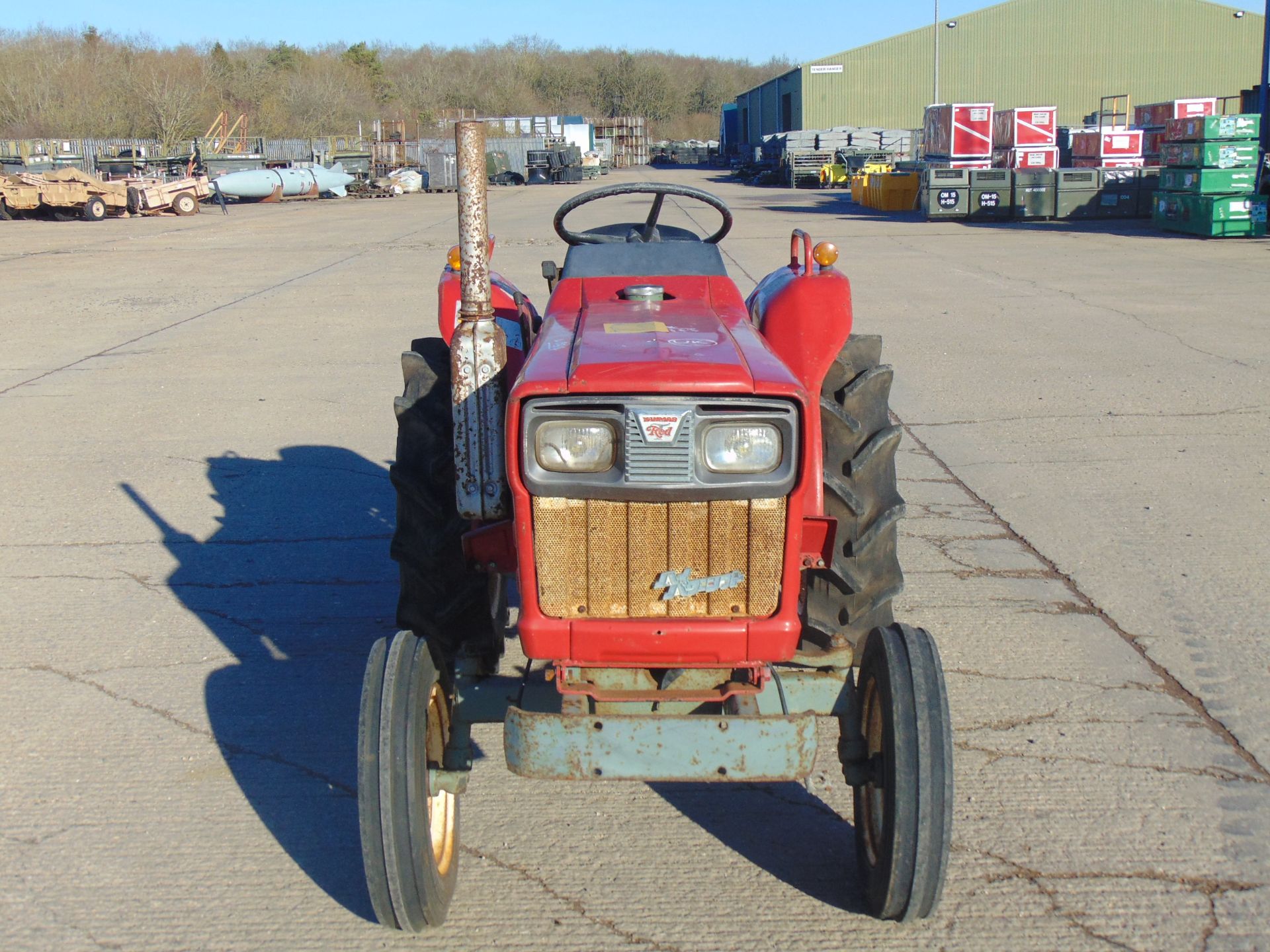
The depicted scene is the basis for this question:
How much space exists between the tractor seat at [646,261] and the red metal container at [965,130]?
2443 centimetres

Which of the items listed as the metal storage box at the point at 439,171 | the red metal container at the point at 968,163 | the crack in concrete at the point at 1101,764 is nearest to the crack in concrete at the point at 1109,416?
the crack in concrete at the point at 1101,764

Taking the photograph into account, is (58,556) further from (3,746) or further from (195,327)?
(195,327)

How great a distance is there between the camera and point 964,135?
1067 inches

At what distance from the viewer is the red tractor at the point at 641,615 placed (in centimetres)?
267

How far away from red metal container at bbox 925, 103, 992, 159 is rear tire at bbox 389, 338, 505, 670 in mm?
24943

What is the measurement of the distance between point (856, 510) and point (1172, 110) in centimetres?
2832

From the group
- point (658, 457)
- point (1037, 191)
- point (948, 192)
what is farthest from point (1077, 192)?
point (658, 457)

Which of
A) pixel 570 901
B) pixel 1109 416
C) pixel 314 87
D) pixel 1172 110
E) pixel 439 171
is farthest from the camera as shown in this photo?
pixel 314 87

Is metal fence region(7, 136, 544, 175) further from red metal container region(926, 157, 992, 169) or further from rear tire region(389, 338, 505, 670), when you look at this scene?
rear tire region(389, 338, 505, 670)

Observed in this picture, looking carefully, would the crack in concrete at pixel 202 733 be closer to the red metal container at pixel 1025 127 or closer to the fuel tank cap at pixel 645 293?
the fuel tank cap at pixel 645 293

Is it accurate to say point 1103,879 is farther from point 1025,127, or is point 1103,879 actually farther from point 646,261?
point 1025,127

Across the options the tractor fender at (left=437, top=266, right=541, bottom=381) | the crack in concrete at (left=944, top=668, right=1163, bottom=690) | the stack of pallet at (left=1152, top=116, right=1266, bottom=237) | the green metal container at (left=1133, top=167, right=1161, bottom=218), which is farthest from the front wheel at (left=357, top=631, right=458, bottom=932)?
the green metal container at (left=1133, top=167, right=1161, bottom=218)

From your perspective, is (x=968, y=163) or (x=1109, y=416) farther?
(x=968, y=163)

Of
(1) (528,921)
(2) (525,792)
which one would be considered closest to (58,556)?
(2) (525,792)
